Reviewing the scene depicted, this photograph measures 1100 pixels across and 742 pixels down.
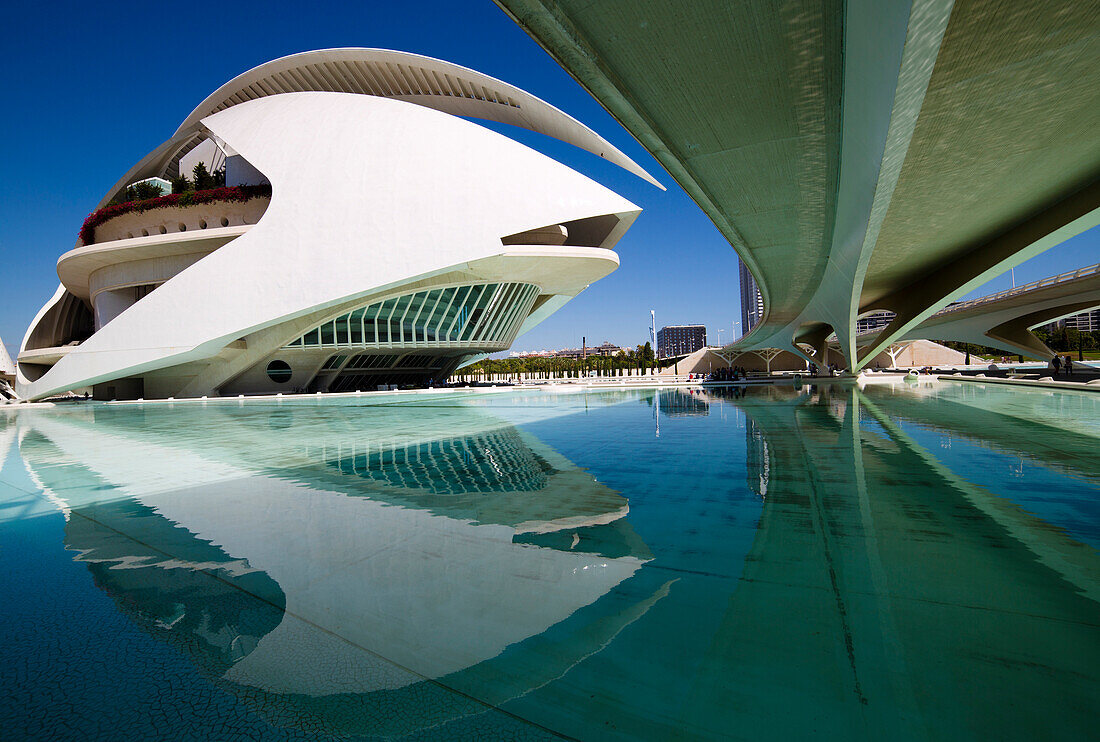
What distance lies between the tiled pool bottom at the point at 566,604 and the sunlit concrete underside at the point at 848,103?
Answer: 3104 millimetres

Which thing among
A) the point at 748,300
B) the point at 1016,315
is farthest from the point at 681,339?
the point at 1016,315

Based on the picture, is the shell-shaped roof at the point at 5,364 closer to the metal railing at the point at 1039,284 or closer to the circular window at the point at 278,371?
the circular window at the point at 278,371

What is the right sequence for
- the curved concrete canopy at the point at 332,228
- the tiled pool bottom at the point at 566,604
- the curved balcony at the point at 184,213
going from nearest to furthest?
the tiled pool bottom at the point at 566,604, the curved concrete canopy at the point at 332,228, the curved balcony at the point at 184,213

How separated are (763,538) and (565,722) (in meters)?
1.88

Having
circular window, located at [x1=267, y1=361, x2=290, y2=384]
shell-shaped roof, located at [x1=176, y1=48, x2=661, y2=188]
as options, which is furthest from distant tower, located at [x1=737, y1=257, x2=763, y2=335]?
circular window, located at [x1=267, y1=361, x2=290, y2=384]

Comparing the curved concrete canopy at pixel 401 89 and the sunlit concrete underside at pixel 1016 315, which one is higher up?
the curved concrete canopy at pixel 401 89

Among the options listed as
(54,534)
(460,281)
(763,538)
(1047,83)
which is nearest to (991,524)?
(763,538)

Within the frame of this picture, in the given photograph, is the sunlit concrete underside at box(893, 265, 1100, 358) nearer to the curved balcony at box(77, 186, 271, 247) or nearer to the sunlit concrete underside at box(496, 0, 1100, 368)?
the sunlit concrete underside at box(496, 0, 1100, 368)

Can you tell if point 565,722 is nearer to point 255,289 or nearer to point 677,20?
point 677,20

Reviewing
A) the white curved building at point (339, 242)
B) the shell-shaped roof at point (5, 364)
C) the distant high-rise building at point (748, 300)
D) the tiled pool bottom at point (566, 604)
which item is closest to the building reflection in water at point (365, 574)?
the tiled pool bottom at point (566, 604)

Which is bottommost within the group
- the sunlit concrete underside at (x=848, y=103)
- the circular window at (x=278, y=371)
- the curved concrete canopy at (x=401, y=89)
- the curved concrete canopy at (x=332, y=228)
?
the circular window at (x=278, y=371)

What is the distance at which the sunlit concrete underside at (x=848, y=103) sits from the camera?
3.70m

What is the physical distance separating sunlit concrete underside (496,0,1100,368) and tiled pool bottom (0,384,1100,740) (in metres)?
3.10

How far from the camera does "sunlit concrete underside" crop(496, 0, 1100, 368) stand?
12.1 feet
